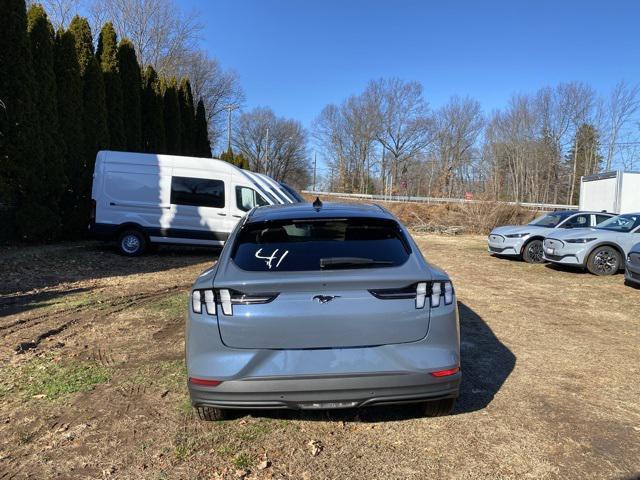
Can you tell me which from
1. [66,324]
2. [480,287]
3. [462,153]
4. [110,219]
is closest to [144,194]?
[110,219]

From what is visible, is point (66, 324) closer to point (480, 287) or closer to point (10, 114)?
point (480, 287)

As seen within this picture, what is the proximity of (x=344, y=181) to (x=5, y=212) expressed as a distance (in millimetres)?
59105

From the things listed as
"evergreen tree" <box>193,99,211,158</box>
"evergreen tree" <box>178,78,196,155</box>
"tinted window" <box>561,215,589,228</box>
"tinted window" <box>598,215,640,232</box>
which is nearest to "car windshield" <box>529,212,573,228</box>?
"tinted window" <box>561,215,589,228</box>

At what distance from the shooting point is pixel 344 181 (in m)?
70.4

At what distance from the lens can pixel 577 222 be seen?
1397cm

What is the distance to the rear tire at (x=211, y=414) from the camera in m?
3.53

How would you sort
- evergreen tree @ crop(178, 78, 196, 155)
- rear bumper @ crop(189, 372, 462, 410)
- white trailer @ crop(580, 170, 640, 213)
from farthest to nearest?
evergreen tree @ crop(178, 78, 196, 155)
white trailer @ crop(580, 170, 640, 213)
rear bumper @ crop(189, 372, 462, 410)

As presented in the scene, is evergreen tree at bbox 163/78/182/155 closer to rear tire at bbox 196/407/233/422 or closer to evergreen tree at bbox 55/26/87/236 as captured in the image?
evergreen tree at bbox 55/26/87/236

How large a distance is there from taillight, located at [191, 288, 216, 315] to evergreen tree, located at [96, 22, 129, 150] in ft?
53.2

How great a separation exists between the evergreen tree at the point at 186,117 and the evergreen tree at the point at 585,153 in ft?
144

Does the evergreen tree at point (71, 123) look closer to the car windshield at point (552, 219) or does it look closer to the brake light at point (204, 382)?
the brake light at point (204, 382)

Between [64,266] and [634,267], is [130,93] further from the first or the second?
[634,267]

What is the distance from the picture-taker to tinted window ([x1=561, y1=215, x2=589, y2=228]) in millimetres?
13812

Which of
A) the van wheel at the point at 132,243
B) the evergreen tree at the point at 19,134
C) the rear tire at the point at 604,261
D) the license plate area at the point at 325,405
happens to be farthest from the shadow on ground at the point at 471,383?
the evergreen tree at the point at 19,134
